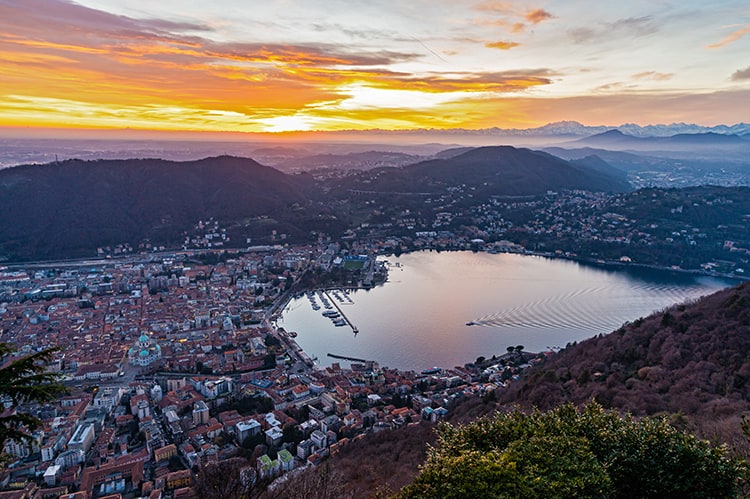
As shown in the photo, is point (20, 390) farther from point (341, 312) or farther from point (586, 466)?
point (341, 312)

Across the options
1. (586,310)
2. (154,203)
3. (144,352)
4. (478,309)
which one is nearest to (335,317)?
(478,309)

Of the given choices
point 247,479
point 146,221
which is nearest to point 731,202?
→ point 247,479

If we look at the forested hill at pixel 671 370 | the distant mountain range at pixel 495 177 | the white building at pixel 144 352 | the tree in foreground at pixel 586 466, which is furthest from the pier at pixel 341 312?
the distant mountain range at pixel 495 177

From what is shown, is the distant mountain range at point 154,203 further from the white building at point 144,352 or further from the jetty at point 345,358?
the jetty at point 345,358

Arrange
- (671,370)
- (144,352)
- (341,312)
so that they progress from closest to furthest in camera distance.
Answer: (671,370) → (144,352) → (341,312)

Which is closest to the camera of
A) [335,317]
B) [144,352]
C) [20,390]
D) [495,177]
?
[20,390]

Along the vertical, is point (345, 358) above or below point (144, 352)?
below
